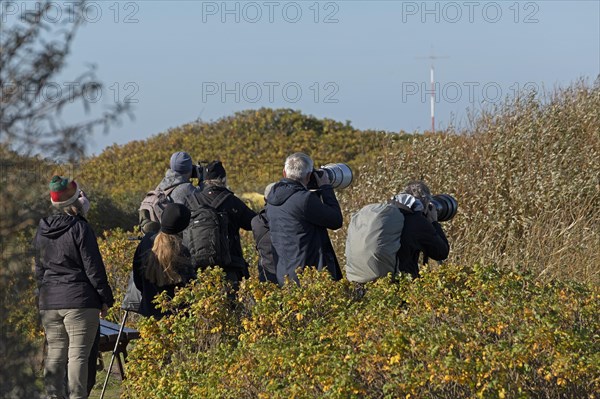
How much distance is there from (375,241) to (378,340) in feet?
5.00

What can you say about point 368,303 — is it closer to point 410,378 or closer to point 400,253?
point 400,253

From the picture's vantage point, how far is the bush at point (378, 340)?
5254 mm

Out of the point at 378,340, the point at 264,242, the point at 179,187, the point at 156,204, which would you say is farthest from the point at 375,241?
the point at 156,204

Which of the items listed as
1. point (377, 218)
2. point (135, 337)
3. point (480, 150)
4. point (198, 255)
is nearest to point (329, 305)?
point (377, 218)

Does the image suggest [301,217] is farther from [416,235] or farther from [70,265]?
[70,265]

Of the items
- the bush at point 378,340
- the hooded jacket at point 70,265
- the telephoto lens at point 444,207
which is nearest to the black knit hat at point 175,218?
the bush at point 378,340

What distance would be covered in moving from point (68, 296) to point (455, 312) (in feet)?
7.85

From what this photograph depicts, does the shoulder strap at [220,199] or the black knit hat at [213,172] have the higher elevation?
the black knit hat at [213,172]

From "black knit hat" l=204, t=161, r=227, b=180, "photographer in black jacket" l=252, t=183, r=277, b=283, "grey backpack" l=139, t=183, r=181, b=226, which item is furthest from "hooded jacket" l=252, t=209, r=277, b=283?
"grey backpack" l=139, t=183, r=181, b=226

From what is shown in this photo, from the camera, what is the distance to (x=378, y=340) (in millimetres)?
5625

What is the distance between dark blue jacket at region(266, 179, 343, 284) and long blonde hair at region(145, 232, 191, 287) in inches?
28.7

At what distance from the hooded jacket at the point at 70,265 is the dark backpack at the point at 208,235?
39.8 inches

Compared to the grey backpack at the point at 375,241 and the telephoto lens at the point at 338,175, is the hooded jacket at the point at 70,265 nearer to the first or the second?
the grey backpack at the point at 375,241

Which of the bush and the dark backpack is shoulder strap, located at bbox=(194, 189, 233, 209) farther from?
the bush
